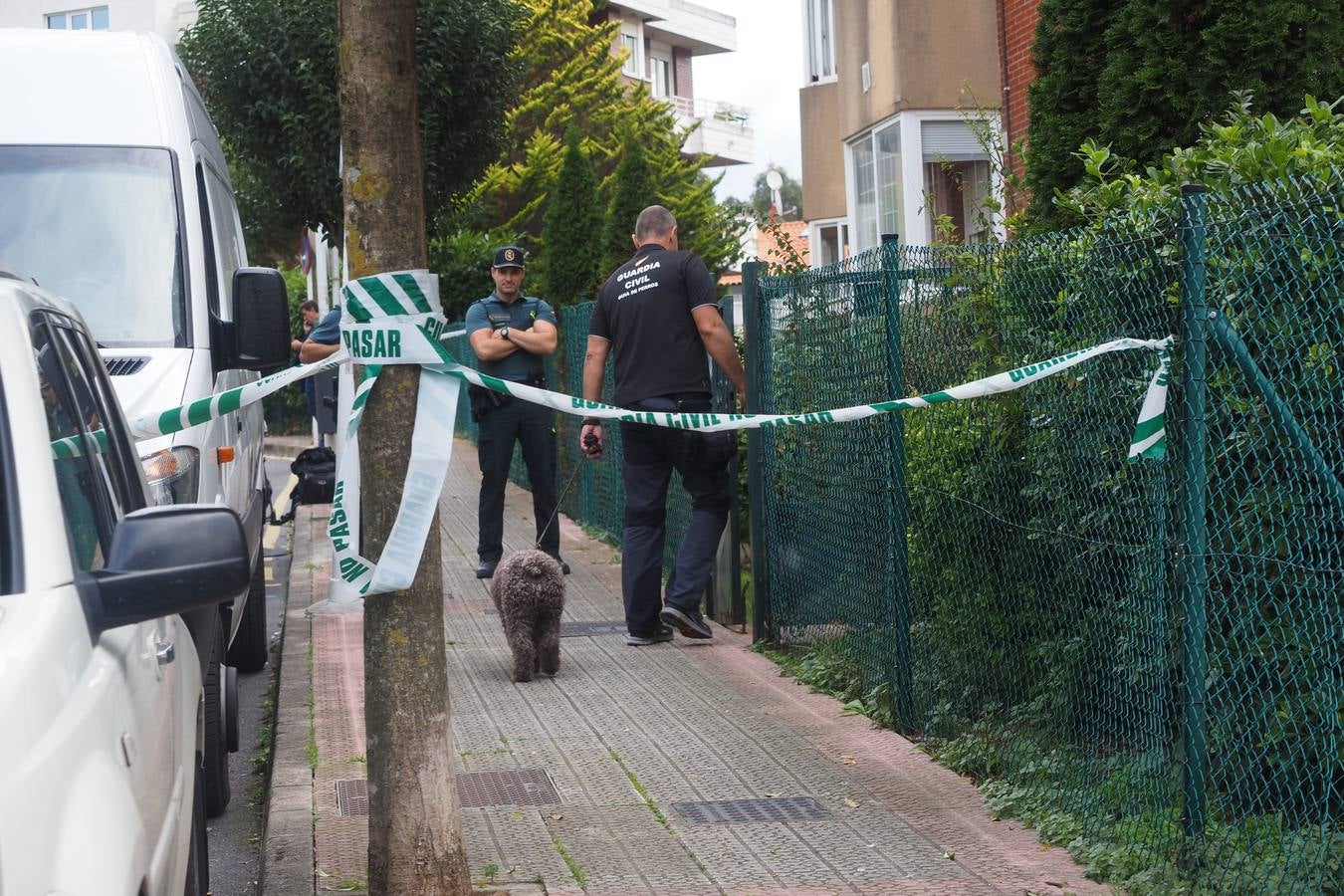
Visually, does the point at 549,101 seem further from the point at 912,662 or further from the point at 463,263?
the point at 912,662

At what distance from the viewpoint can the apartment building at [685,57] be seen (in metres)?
55.2

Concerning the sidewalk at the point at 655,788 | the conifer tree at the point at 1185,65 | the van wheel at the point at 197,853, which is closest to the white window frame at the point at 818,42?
the conifer tree at the point at 1185,65

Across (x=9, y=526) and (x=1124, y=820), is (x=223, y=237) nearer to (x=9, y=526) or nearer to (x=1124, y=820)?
(x=1124, y=820)

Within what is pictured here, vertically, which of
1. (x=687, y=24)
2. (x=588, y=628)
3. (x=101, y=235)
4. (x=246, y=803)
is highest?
(x=687, y=24)

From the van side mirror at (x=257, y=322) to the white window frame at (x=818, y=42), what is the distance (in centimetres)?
1497

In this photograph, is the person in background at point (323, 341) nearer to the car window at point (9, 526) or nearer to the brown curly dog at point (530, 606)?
A: the brown curly dog at point (530, 606)

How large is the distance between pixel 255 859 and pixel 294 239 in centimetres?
3294

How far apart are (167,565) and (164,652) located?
2.84ft

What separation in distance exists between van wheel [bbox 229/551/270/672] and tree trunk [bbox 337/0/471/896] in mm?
4043

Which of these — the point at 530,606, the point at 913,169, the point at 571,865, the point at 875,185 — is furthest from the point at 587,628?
the point at 875,185

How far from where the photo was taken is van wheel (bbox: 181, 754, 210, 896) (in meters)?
3.74

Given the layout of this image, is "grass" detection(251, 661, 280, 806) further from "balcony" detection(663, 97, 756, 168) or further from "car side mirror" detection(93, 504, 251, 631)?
"balcony" detection(663, 97, 756, 168)

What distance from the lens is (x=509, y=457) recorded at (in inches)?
420

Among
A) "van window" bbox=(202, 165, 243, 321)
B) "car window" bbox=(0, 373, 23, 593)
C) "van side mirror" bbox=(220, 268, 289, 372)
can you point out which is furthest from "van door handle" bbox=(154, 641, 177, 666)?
"van window" bbox=(202, 165, 243, 321)
